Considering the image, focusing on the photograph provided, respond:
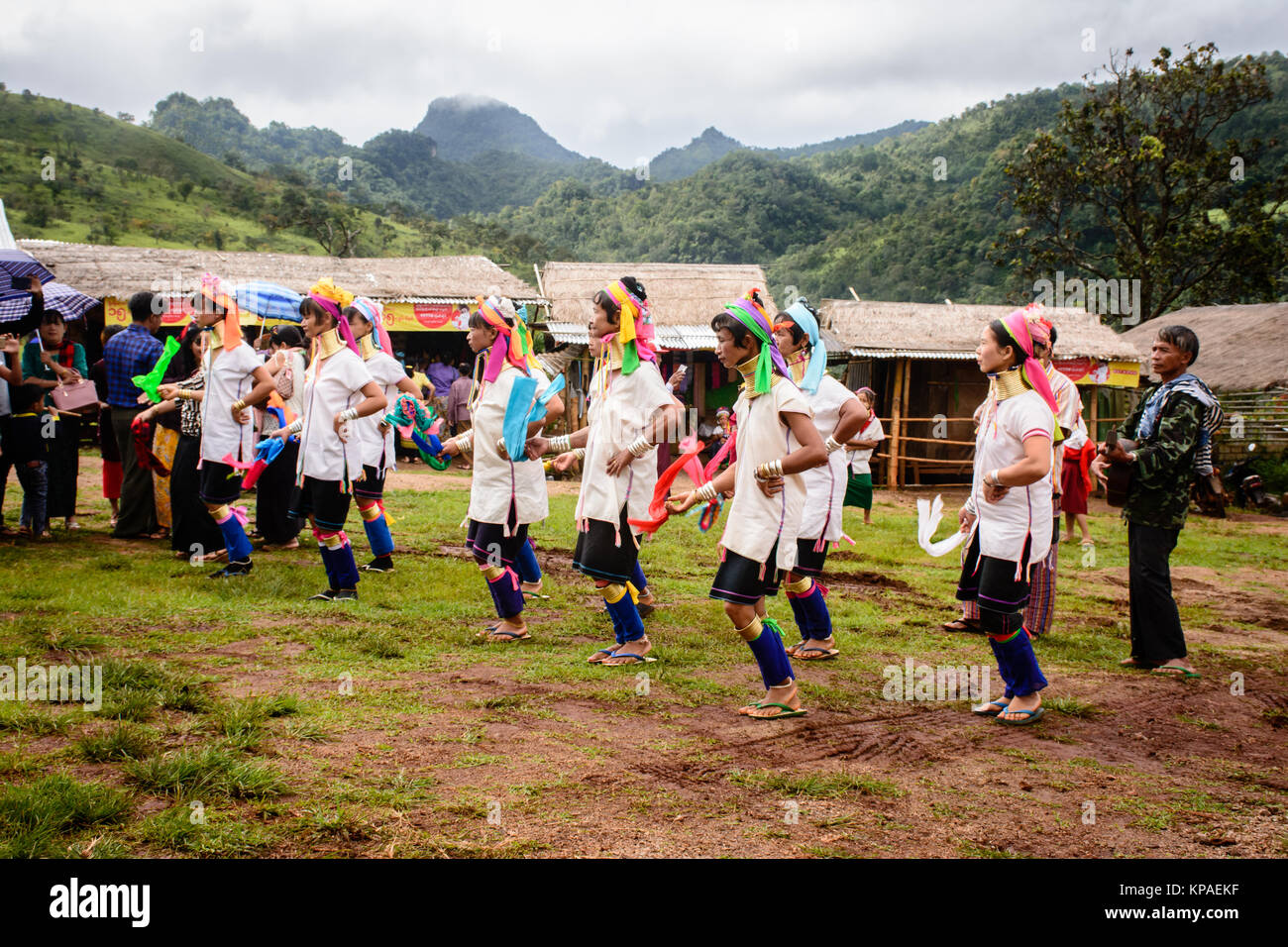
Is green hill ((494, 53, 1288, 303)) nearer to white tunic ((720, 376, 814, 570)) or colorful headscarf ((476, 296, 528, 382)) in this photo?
colorful headscarf ((476, 296, 528, 382))

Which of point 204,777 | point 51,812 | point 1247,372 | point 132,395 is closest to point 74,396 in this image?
Answer: point 132,395

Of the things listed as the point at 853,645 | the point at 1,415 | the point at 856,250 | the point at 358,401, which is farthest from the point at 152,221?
the point at 853,645

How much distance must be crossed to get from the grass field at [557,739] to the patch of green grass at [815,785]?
0.01 m

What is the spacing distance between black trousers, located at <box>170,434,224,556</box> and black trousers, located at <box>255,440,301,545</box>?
645 mm

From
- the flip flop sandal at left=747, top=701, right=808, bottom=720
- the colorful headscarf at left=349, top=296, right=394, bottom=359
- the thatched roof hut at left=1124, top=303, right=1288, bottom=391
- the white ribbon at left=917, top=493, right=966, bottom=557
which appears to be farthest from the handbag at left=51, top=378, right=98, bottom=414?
the thatched roof hut at left=1124, top=303, right=1288, bottom=391

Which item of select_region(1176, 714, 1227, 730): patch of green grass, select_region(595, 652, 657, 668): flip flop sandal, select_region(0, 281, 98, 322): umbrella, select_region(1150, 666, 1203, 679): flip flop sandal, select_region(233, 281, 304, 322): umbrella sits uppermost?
select_region(233, 281, 304, 322): umbrella

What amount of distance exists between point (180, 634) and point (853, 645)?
4349mm

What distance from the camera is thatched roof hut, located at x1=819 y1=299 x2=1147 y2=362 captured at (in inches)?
720

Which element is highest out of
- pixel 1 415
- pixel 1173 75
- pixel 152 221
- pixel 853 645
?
pixel 1173 75

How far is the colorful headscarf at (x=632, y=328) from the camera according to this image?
557 cm

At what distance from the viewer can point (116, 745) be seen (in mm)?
3820

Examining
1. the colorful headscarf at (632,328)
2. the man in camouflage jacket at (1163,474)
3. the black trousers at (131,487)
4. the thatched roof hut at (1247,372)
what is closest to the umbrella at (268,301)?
the black trousers at (131,487)

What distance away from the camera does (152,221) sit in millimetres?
33438
